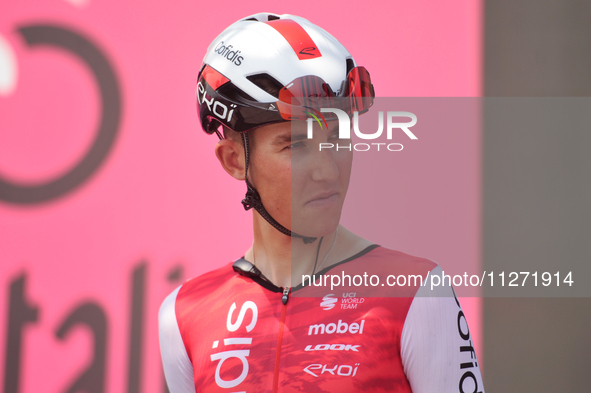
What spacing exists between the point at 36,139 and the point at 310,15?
175 centimetres

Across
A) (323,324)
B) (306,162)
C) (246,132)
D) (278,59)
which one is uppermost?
(278,59)

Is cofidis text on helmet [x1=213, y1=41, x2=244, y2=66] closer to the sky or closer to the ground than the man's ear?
closer to the sky

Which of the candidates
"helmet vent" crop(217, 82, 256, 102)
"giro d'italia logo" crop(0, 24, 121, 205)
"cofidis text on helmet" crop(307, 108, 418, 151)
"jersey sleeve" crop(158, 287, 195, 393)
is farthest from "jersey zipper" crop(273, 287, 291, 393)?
"giro d'italia logo" crop(0, 24, 121, 205)

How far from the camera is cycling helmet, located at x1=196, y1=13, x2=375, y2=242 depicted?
1729 millimetres

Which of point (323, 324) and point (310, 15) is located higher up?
point (310, 15)

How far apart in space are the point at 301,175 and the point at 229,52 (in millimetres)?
514

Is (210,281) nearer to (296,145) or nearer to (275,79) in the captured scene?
(296,145)

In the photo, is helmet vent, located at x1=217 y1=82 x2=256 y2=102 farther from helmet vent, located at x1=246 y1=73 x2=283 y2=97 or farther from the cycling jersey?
the cycling jersey

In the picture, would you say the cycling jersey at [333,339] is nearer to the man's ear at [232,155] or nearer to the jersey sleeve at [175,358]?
the jersey sleeve at [175,358]

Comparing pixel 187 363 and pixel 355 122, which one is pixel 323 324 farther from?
pixel 355 122

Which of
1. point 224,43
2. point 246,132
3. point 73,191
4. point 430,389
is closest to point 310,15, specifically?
point 224,43

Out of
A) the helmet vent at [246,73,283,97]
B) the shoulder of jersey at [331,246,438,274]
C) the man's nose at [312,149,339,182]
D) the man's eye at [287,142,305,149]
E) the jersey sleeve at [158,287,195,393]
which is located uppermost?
the helmet vent at [246,73,283,97]

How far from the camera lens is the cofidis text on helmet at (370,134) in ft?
5.77

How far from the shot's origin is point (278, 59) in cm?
177
